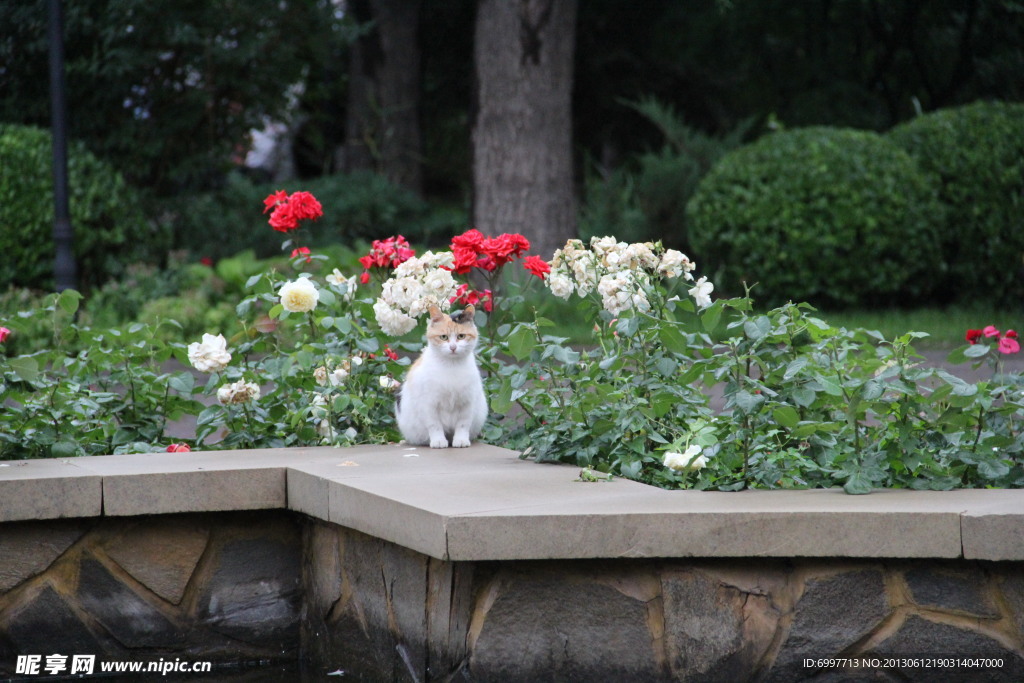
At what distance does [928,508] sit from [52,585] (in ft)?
8.66

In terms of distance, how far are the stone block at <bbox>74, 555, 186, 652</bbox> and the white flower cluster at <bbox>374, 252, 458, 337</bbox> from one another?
4.18 ft

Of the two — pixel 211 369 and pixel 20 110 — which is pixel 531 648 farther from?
pixel 20 110

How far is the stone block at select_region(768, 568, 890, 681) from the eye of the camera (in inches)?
115

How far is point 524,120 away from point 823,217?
2717 millimetres

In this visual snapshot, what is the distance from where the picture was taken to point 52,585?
11.7 ft

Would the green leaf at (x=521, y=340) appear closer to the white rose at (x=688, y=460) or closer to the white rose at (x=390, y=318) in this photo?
the white rose at (x=390, y=318)

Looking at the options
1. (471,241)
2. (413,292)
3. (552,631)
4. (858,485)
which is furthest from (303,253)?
(858,485)

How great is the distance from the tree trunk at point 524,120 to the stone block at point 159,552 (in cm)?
669

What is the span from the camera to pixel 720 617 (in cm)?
294

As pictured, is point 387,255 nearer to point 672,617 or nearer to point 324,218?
point 672,617

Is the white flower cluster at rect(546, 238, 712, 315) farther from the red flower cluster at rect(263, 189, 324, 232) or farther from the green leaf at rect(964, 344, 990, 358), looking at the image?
the red flower cluster at rect(263, 189, 324, 232)

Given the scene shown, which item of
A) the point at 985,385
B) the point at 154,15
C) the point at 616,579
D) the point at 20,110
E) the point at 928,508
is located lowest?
the point at 616,579

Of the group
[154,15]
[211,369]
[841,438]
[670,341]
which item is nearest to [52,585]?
[211,369]

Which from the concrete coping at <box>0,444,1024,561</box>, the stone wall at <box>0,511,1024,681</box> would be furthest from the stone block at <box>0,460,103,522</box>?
the stone wall at <box>0,511,1024,681</box>
